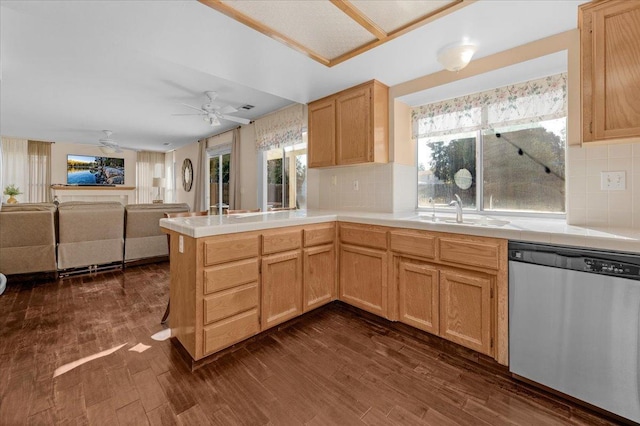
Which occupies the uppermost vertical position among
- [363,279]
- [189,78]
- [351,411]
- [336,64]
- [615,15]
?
[189,78]

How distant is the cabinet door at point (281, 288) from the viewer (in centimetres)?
211

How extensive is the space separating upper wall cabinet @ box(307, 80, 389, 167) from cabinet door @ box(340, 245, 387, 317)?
0.95 m

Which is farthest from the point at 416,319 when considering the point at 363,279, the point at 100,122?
the point at 100,122

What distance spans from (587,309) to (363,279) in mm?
1445

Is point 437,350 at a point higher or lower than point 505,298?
lower

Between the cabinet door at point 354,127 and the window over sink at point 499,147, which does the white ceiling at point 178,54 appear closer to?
the cabinet door at point 354,127

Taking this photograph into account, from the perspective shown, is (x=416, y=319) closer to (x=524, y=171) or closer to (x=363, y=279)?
(x=363, y=279)

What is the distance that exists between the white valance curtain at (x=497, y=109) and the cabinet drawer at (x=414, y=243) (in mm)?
1248

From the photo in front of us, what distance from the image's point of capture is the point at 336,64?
8.09 feet

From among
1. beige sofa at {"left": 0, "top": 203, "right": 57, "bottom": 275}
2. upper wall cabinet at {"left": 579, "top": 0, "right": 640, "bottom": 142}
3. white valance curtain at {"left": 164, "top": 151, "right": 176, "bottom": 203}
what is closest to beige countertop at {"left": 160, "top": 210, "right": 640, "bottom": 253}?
upper wall cabinet at {"left": 579, "top": 0, "right": 640, "bottom": 142}

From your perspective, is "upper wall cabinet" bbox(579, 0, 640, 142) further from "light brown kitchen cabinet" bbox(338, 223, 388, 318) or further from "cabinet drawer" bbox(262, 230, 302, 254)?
"cabinet drawer" bbox(262, 230, 302, 254)

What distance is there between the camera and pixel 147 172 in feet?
28.9

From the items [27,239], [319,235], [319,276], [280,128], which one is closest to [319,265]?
[319,276]

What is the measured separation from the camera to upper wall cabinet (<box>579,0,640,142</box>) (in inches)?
61.5
